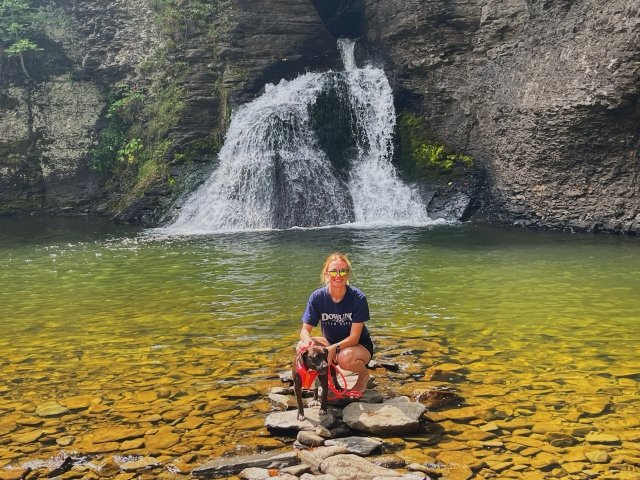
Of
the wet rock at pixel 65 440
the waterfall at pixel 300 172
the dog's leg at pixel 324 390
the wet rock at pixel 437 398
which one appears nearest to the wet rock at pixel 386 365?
the wet rock at pixel 437 398

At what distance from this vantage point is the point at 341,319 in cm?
564

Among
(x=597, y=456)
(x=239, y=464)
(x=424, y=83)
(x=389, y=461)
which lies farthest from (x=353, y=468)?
(x=424, y=83)

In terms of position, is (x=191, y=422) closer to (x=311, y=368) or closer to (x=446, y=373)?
(x=311, y=368)

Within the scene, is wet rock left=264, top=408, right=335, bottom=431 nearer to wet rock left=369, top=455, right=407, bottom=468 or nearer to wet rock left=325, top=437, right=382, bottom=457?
wet rock left=325, top=437, right=382, bottom=457

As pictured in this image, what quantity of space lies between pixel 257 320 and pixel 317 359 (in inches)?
152

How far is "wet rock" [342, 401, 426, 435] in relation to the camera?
5.07 meters

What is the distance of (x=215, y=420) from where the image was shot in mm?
5508

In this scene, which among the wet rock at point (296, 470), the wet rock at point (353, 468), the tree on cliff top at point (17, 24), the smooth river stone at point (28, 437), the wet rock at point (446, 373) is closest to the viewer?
the wet rock at point (353, 468)

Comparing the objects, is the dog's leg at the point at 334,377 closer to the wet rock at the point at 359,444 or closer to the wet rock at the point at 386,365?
the wet rock at the point at 359,444

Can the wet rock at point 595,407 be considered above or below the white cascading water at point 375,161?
below

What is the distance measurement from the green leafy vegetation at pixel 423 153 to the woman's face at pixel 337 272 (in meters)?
18.9

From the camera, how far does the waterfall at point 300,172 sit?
23109 millimetres

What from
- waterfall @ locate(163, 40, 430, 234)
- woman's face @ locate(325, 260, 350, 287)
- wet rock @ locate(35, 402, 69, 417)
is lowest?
wet rock @ locate(35, 402, 69, 417)

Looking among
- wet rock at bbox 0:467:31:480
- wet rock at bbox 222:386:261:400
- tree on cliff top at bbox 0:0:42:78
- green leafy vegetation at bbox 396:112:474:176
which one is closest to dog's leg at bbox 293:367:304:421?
wet rock at bbox 222:386:261:400
